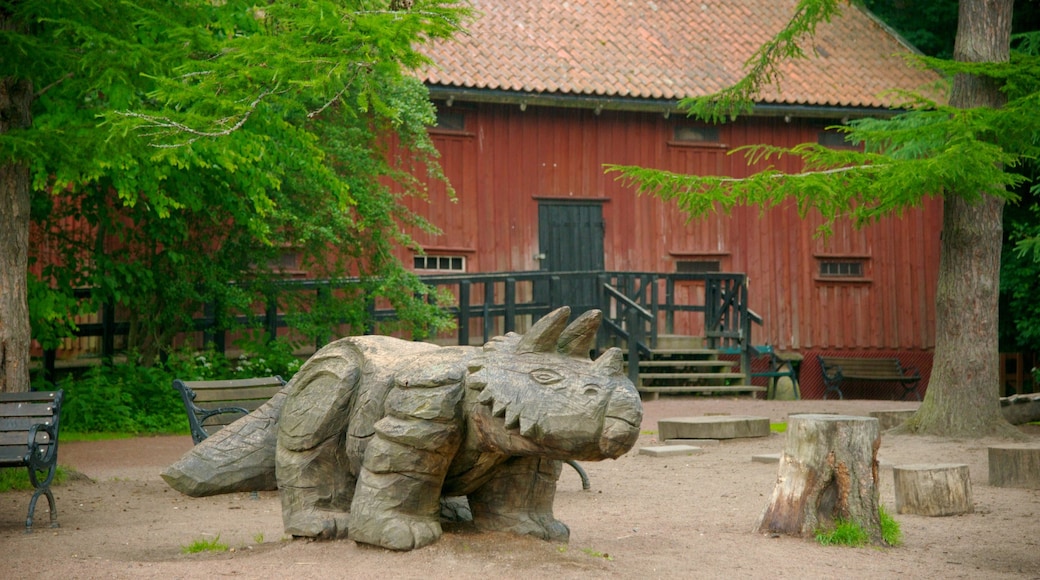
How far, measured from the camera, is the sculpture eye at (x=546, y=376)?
5746 millimetres

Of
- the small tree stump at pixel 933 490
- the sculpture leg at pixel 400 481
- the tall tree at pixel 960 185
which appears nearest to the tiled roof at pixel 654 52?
the tall tree at pixel 960 185

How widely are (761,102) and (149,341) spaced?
474 inches

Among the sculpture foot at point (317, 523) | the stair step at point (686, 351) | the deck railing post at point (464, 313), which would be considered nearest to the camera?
the sculpture foot at point (317, 523)

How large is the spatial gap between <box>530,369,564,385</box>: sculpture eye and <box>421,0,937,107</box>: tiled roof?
14978 millimetres

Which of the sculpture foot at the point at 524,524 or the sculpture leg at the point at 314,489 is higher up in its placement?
the sculpture leg at the point at 314,489

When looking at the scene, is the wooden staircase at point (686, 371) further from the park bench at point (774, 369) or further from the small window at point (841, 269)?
the small window at point (841, 269)

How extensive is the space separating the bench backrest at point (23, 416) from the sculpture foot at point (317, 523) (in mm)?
2982

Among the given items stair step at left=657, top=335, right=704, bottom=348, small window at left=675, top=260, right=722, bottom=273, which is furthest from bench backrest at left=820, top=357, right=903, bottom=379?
stair step at left=657, top=335, right=704, bottom=348

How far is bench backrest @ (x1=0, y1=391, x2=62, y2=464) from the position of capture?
8641 millimetres

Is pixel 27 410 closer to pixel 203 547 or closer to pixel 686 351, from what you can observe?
pixel 203 547

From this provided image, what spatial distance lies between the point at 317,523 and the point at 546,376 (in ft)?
5.33

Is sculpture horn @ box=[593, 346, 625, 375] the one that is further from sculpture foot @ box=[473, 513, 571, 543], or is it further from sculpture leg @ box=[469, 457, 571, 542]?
sculpture foot @ box=[473, 513, 571, 543]

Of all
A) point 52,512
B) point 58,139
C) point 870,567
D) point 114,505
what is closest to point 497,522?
point 870,567

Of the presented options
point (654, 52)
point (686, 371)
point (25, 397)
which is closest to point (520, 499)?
point (25, 397)
